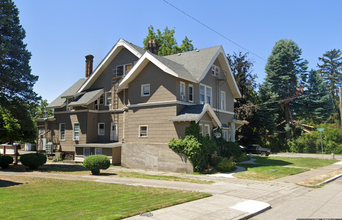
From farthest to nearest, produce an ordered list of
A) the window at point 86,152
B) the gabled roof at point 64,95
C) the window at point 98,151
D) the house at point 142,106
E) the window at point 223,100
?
the gabled roof at point 64,95
the window at point 86,152
the window at point 223,100
the window at point 98,151
the house at point 142,106

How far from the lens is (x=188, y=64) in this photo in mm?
25062

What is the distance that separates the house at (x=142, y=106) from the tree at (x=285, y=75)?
20.5m

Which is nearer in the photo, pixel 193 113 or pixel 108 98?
pixel 193 113

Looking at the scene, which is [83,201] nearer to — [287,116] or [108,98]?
[108,98]

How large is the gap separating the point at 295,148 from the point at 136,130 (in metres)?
33.4

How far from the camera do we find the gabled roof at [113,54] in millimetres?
26856

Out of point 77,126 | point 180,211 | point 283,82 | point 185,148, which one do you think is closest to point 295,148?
point 283,82

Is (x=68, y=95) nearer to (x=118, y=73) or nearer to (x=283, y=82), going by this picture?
(x=118, y=73)

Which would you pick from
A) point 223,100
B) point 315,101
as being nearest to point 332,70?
point 315,101

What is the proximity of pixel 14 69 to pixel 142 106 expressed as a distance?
472 inches

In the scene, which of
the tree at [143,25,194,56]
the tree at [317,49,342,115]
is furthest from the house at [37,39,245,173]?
the tree at [317,49,342,115]

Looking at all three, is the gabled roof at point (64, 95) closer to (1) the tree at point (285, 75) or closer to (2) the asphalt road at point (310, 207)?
(2) the asphalt road at point (310, 207)

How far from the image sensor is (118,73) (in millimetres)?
28203

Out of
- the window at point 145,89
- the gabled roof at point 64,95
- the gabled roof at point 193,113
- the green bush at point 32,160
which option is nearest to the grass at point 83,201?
the green bush at point 32,160
